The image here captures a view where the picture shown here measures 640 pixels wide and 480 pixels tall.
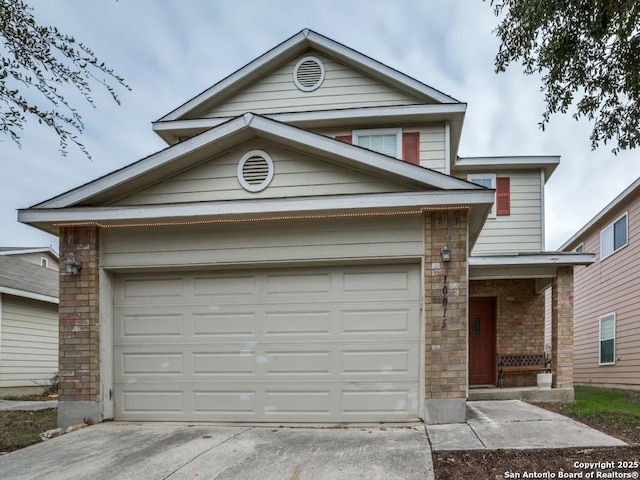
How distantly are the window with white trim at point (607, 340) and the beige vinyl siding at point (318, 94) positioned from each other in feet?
30.7

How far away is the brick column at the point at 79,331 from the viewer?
267 inches

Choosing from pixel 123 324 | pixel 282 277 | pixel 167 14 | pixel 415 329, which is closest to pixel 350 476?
pixel 415 329

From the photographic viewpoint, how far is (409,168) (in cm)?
643

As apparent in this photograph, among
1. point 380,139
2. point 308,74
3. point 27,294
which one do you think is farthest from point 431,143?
point 27,294

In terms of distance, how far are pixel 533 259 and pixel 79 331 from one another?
27.8 ft

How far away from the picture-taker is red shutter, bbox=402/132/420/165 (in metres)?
10.1

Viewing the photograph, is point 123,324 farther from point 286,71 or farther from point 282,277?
point 286,71

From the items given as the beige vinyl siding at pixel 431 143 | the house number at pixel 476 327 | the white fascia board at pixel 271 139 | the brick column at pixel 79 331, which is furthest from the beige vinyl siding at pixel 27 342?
the house number at pixel 476 327

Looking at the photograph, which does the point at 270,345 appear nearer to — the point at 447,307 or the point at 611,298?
the point at 447,307

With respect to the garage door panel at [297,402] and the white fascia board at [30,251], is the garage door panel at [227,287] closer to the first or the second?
the garage door panel at [297,402]

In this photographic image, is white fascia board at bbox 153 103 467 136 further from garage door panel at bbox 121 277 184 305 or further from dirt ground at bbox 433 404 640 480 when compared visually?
dirt ground at bbox 433 404 640 480

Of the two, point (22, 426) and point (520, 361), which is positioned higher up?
point (520, 361)

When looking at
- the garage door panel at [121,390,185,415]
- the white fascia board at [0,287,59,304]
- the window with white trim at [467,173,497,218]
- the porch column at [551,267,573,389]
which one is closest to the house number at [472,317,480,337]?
the porch column at [551,267,573,389]

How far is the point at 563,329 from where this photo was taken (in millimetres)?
9586
